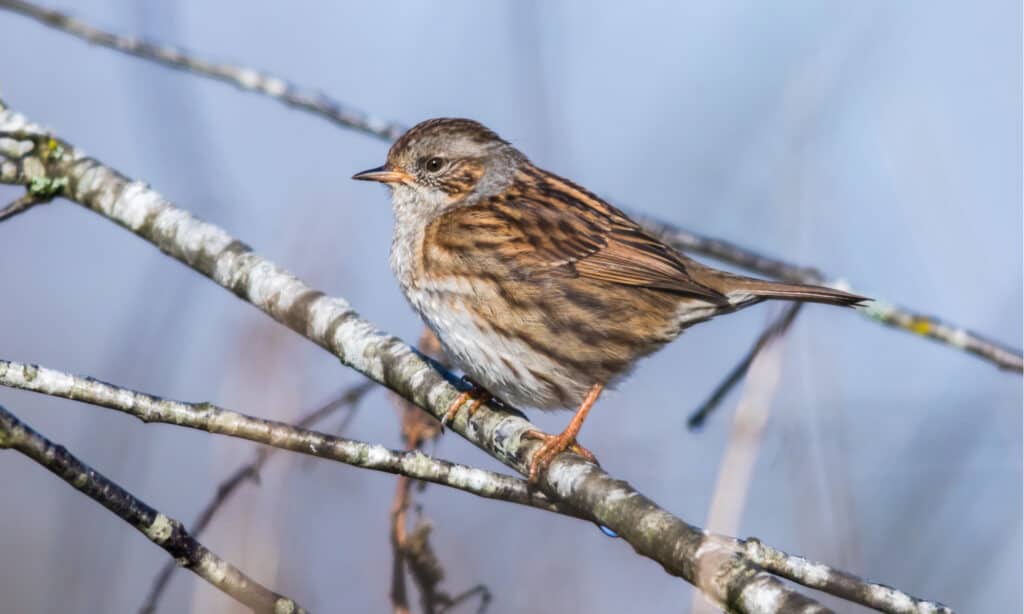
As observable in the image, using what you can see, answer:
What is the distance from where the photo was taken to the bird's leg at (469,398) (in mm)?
4281

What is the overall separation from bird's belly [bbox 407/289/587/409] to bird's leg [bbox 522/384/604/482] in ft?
0.48

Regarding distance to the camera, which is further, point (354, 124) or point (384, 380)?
point (354, 124)

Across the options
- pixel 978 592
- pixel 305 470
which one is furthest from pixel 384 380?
pixel 978 592

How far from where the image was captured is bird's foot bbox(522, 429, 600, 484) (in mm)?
3668

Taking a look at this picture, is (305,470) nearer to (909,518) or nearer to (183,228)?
(183,228)

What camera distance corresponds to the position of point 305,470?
475 cm

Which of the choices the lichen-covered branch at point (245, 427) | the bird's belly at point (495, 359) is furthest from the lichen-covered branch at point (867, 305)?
the lichen-covered branch at point (245, 427)

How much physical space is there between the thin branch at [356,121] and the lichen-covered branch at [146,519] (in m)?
3.11

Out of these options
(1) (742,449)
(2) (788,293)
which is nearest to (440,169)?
(2) (788,293)

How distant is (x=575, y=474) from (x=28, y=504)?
18.5ft

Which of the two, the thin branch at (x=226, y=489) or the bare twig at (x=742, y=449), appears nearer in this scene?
the bare twig at (x=742, y=449)

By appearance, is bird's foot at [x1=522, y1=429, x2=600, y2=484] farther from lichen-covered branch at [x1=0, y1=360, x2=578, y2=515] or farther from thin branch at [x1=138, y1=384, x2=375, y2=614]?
thin branch at [x1=138, y1=384, x2=375, y2=614]

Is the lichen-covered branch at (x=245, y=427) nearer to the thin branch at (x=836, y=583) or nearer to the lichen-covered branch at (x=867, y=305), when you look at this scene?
the thin branch at (x=836, y=583)

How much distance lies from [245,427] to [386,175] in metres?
2.32
